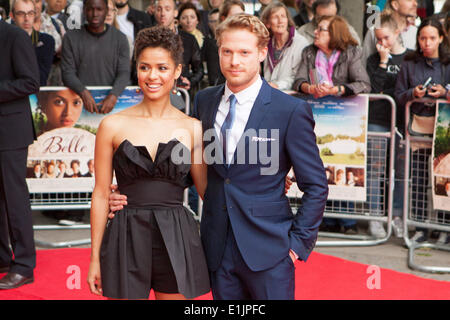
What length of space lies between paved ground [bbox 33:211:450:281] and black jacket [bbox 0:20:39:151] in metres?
1.59

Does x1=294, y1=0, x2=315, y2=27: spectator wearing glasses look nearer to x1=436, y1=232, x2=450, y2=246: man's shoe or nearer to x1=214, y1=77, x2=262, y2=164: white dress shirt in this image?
x1=436, y1=232, x2=450, y2=246: man's shoe

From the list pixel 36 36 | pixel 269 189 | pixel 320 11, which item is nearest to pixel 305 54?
pixel 320 11

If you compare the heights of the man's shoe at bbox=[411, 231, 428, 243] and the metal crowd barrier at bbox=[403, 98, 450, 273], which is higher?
the metal crowd barrier at bbox=[403, 98, 450, 273]


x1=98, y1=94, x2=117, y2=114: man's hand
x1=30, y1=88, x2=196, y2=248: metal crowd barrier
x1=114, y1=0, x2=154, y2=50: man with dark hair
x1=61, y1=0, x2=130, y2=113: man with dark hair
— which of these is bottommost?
x1=30, y1=88, x2=196, y2=248: metal crowd barrier

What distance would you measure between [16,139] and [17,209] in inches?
21.8

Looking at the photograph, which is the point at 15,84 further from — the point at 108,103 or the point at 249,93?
the point at 249,93

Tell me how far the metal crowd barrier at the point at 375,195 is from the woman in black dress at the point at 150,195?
3.59 metres

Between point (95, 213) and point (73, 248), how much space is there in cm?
338

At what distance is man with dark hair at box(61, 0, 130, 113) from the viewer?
6621 millimetres

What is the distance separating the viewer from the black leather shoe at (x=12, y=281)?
16.3 feet

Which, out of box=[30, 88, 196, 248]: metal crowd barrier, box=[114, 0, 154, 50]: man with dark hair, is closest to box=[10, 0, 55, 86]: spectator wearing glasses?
box=[114, 0, 154, 50]: man with dark hair

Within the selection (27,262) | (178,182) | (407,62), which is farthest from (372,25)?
(178,182)

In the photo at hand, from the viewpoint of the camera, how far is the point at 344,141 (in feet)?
20.5

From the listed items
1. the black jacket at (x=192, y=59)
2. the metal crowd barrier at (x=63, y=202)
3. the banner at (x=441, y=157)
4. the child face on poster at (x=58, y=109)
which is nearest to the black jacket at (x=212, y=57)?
the black jacket at (x=192, y=59)
